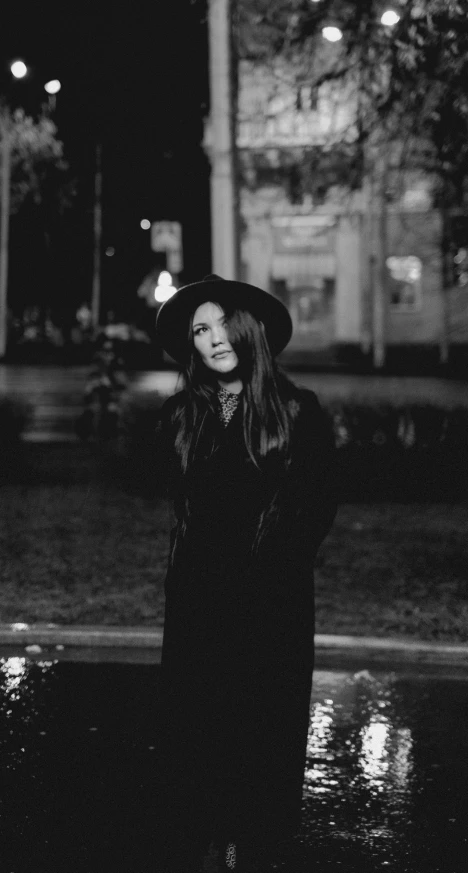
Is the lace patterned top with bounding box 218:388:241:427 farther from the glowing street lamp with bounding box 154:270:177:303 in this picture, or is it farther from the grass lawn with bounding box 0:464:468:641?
the glowing street lamp with bounding box 154:270:177:303

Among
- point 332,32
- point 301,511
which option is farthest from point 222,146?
point 301,511

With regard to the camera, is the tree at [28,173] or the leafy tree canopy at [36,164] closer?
the leafy tree canopy at [36,164]

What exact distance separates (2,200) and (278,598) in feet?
157

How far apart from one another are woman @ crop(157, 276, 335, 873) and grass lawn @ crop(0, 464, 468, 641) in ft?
12.6

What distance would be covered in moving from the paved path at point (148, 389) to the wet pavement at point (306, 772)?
1220cm

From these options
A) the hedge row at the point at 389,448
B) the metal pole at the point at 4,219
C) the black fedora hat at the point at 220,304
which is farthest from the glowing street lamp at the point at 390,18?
the metal pole at the point at 4,219

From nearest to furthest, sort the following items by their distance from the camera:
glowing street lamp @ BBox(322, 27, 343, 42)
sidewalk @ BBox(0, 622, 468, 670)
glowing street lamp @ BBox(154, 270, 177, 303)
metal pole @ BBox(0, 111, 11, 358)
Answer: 1. sidewalk @ BBox(0, 622, 468, 670)
2. glowing street lamp @ BBox(322, 27, 343, 42)
3. glowing street lamp @ BBox(154, 270, 177, 303)
4. metal pole @ BBox(0, 111, 11, 358)

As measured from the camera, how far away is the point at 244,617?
356 centimetres

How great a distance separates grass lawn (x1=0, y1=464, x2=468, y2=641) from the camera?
781 cm

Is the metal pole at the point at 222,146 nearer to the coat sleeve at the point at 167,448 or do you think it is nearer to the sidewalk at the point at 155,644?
the sidewalk at the point at 155,644

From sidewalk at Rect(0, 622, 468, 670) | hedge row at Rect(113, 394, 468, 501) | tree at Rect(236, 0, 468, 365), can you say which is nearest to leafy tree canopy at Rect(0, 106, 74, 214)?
hedge row at Rect(113, 394, 468, 501)

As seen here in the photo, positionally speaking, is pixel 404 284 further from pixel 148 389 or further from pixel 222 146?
pixel 222 146

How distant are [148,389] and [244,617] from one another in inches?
967

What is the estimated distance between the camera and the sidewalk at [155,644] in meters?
7.00
